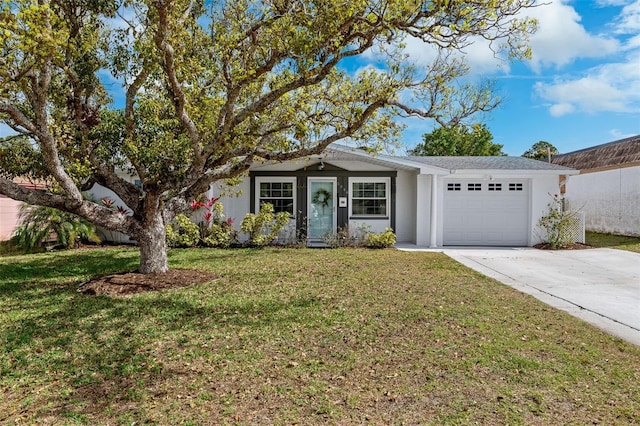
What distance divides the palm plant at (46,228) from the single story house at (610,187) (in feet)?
56.7

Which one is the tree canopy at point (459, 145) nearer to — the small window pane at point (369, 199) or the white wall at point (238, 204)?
the small window pane at point (369, 199)

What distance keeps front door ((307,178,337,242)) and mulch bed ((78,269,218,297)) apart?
21.1 ft

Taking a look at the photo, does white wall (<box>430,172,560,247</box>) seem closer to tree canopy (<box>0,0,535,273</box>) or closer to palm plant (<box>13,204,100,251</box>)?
tree canopy (<box>0,0,535,273</box>)

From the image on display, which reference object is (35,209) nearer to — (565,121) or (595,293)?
(595,293)

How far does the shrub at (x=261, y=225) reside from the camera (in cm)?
1226

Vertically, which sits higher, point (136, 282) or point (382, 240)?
point (382, 240)

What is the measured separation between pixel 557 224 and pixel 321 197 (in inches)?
306

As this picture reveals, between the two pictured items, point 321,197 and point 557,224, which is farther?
point 321,197

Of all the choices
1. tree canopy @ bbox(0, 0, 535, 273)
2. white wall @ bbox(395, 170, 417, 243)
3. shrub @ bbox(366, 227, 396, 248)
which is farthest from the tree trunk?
white wall @ bbox(395, 170, 417, 243)

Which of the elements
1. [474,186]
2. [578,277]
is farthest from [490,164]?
[578,277]

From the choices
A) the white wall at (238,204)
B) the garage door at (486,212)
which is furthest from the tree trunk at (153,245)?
the garage door at (486,212)

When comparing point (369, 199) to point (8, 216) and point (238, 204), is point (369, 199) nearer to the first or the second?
point (238, 204)

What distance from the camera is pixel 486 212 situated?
13.9m

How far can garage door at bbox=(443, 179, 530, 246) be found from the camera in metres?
13.8
